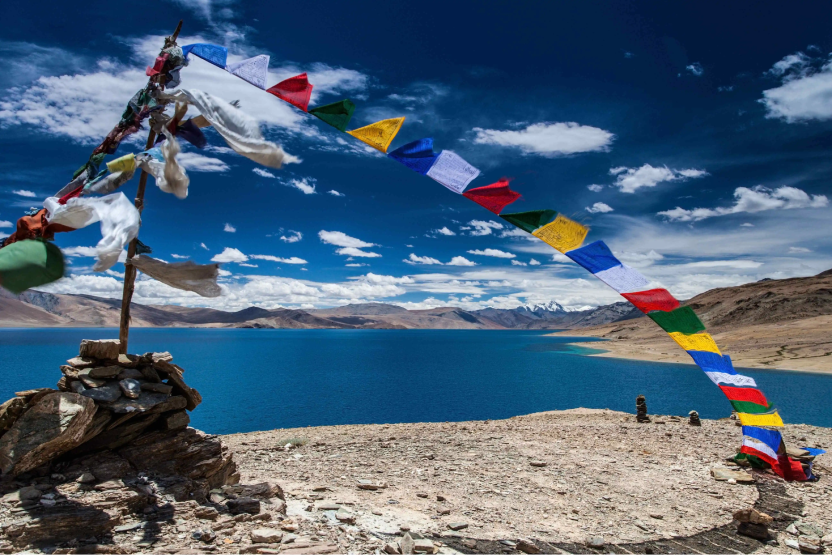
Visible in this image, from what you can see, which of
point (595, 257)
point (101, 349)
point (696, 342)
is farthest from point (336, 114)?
point (696, 342)

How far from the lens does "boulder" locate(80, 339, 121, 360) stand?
724 cm

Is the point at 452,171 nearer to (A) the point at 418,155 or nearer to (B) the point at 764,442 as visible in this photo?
(A) the point at 418,155

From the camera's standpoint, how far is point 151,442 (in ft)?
25.7

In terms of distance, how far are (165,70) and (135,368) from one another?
4922mm

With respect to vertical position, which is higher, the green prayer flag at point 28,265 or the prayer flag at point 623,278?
the prayer flag at point 623,278

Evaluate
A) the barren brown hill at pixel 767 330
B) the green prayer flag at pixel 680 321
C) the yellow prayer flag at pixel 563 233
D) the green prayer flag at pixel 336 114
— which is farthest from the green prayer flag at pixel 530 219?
the barren brown hill at pixel 767 330

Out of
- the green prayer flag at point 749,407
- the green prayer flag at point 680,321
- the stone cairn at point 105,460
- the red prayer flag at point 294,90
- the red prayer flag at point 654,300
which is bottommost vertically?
the stone cairn at point 105,460

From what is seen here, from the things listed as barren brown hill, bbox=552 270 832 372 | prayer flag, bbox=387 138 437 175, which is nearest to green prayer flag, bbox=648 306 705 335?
prayer flag, bbox=387 138 437 175

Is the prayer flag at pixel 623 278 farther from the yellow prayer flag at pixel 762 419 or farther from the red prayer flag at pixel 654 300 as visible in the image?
the yellow prayer flag at pixel 762 419

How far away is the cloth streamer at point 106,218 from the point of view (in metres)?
5.24

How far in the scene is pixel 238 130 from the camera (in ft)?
20.4

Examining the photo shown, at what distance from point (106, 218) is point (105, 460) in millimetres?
4137

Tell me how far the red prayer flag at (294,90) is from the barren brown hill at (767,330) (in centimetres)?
8196

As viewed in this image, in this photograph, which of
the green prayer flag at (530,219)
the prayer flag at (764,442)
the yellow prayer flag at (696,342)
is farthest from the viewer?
the prayer flag at (764,442)
